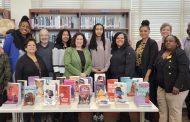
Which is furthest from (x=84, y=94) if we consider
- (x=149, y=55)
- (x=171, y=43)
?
(x=149, y=55)

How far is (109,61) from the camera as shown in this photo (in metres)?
4.20

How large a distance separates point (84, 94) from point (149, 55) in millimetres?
1549

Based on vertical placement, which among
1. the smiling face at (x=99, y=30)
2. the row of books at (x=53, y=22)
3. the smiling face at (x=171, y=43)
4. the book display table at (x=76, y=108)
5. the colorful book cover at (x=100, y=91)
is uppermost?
the row of books at (x=53, y=22)

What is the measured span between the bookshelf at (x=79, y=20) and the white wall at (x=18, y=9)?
7.5 inches

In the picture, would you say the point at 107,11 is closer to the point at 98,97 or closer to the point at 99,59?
the point at 99,59

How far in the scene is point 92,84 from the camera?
3.47 m

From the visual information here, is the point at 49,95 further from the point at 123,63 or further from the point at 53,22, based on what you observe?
the point at 53,22

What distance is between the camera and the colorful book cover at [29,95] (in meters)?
3.06

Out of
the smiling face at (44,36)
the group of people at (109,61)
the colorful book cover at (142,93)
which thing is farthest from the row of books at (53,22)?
the colorful book cover at (142,93)

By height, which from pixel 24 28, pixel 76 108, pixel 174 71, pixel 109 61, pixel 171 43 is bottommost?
pixel 76 108

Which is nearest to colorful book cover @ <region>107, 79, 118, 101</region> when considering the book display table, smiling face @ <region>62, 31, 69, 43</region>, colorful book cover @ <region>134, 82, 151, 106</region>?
the book display table

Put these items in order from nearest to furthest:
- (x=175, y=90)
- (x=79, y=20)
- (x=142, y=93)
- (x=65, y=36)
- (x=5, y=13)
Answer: (x=142, y=93)
(x=175, y=90)
(x=65, y=36)
(x=5, y=13)
(x=79, y=20)

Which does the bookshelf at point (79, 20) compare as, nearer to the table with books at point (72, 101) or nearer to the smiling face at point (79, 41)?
the smiling face at point (79, 41)

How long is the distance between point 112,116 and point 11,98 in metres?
1.60
